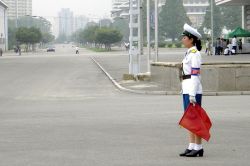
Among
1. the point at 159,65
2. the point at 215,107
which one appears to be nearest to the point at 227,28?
the point at 159,65

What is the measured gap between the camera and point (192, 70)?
8398mm

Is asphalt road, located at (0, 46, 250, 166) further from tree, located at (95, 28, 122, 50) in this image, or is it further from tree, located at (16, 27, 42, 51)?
tree, located at (16, 27, 42, 51)

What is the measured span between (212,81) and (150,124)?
8658 millimetres

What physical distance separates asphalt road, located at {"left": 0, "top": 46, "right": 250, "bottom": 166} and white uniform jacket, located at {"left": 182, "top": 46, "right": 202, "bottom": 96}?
0.95 metres

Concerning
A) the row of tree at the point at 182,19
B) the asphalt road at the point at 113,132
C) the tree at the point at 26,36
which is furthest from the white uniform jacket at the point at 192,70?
the tree at the point at 26,36

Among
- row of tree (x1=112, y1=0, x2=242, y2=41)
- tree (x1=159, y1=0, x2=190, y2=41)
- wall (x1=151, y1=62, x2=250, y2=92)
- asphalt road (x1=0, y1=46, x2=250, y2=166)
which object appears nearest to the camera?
asphalt road (x1=0, y1=46, x2=250, y2=166)

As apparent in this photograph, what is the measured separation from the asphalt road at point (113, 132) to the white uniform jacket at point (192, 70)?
946mm

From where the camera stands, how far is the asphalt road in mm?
8312

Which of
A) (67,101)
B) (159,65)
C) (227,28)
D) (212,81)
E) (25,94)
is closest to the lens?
(67,101)

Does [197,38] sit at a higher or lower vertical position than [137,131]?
higher

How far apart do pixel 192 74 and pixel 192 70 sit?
2.3 inches

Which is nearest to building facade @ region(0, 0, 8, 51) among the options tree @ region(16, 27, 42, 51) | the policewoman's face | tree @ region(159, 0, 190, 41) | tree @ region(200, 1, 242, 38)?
tree @ region(16, 27, 42, 51)

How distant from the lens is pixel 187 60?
8422 millimetres

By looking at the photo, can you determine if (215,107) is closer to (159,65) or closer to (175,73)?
(175,73)
